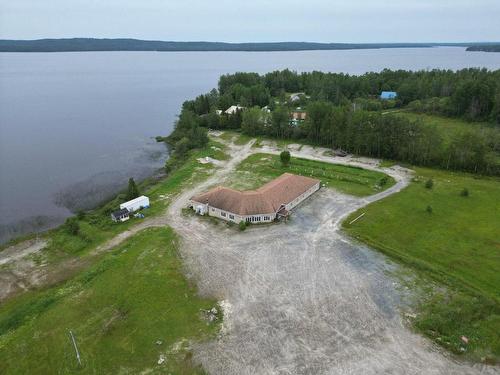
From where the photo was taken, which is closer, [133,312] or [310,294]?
[133,312]

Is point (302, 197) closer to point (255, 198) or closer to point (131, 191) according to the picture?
point (255, 198)

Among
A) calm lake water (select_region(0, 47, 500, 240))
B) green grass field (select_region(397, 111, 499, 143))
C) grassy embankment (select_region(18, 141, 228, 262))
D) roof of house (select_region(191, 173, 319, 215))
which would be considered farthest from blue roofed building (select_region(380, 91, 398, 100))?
roof of house (select_region(191, 173, 319, 215))

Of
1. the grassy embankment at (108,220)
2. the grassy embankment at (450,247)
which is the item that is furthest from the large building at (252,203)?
the grassy embankment at (450,247)

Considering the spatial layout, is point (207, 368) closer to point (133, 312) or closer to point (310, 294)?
point (133, 312)

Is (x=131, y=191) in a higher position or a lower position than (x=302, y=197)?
higher

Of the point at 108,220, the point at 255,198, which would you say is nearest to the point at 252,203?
the point at 255,198

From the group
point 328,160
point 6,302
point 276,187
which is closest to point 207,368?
point 6,302

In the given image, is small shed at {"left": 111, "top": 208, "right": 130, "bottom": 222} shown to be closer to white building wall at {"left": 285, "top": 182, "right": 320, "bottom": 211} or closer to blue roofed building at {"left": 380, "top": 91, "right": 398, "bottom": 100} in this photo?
white building wall at {"left": 285, "top": 182, "right": 320, "bottom": 211}
